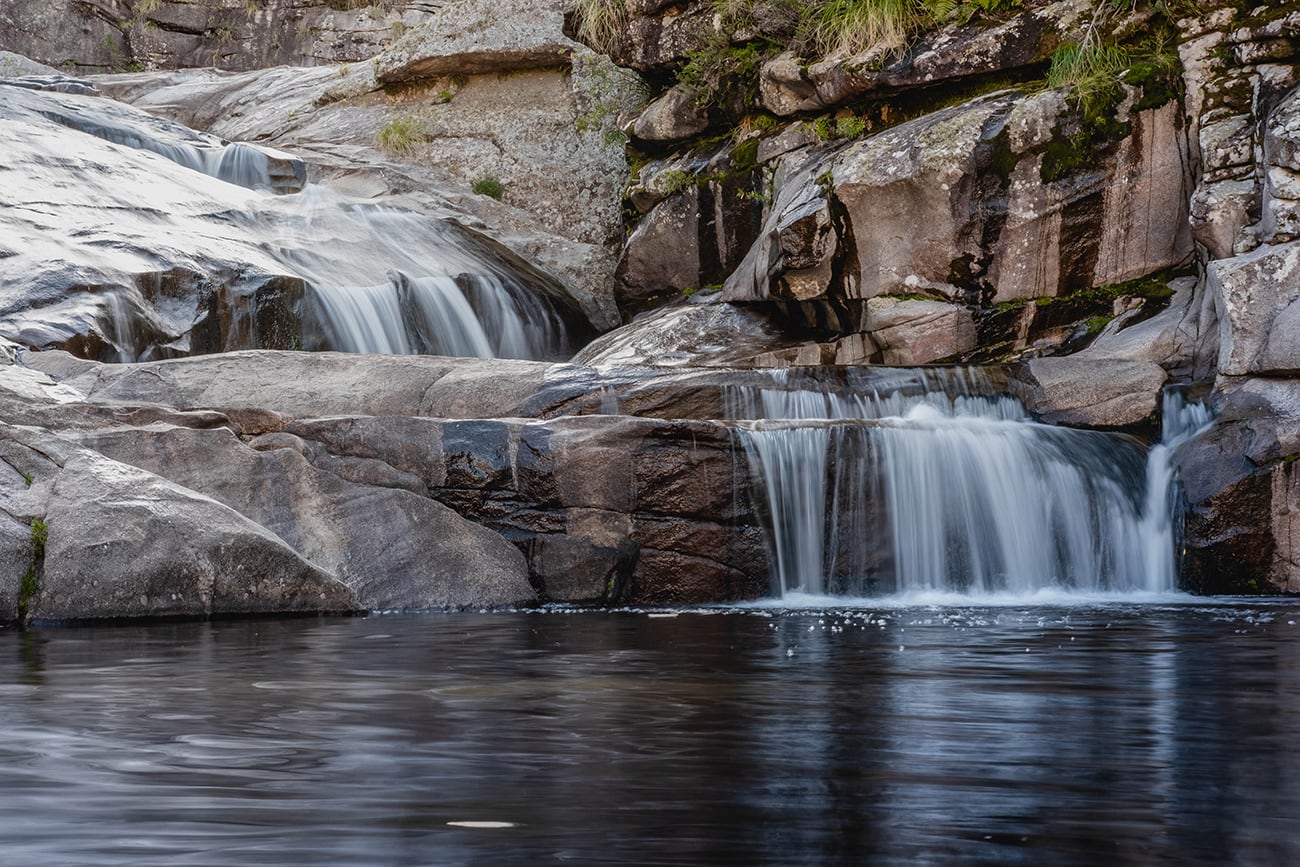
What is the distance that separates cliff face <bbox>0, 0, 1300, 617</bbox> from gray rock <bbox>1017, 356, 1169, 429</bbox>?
28 millimetres

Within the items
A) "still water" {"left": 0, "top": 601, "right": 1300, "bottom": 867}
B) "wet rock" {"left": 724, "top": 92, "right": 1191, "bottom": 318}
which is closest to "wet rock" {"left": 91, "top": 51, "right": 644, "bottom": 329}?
"wet rock" {"left": 724, "top": 92, "right": 1191, "bottom": 318}

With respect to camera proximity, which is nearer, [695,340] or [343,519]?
[343,519]

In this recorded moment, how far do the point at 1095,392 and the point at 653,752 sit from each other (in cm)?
758

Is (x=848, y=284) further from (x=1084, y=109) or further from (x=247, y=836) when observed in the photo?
(x=247, y=836)

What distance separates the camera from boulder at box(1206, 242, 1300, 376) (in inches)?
341

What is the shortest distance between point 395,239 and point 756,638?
9947mm

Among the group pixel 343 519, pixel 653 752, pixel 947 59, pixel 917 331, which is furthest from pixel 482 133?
pixel 653 752

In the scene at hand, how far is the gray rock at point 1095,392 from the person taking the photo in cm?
941

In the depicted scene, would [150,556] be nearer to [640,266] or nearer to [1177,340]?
[1177,340]

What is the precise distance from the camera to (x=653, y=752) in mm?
2727

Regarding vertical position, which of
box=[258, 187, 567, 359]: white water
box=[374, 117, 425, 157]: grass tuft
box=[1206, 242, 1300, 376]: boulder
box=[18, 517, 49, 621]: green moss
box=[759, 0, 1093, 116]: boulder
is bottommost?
box=[18, 517, 49, 621]: green moss

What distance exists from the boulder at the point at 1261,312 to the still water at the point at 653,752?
410 cm

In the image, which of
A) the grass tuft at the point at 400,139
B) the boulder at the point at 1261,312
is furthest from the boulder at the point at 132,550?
the grass tuft at the point at 400,139

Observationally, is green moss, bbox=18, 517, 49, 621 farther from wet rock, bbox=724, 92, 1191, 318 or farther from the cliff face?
wet rock, bbox=724, 92, 1191, 318
